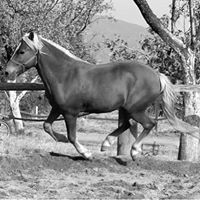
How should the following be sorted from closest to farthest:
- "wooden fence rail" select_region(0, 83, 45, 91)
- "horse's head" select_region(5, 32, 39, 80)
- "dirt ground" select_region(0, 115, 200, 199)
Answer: "dirt ground" select_region(0, 115, 200, 199) < "horse's head" select_region(5, 32, 39, 80) < "wooden fence rail" select_region(0, 83, 45, 91)

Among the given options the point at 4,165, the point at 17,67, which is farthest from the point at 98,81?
the point at 4,165

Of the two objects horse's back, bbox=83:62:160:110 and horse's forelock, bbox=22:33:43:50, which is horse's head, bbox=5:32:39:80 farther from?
horse's back, bbox=83:62:160:110

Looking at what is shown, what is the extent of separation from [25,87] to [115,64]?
1.77 metres

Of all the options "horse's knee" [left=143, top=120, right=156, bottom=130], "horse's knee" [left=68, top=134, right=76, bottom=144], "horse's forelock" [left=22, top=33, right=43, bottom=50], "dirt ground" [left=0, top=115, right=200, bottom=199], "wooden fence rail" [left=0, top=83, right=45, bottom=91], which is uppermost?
"horse's forelock" [left=22, top=33, right=43, bottom=50]

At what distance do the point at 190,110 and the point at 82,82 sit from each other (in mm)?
→ 2836

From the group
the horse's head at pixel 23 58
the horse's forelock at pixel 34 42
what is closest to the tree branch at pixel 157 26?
the horse's forelock at pixel 34 42

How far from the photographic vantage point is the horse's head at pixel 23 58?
598 cm

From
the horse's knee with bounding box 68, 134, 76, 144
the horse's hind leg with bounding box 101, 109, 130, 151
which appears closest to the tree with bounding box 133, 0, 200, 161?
the horse's hind leg with bounding box 101, 109, 130, 151

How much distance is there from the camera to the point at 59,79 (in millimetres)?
6172

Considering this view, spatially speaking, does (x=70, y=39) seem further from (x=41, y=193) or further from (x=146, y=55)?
(x=41, y=193)

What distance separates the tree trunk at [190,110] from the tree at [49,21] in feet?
30.4

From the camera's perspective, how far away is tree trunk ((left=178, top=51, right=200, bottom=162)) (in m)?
8.41

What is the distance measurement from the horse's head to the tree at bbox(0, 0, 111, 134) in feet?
36.3

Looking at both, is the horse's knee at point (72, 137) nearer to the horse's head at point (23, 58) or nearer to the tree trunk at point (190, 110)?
the horse's head at point (23, 58)
